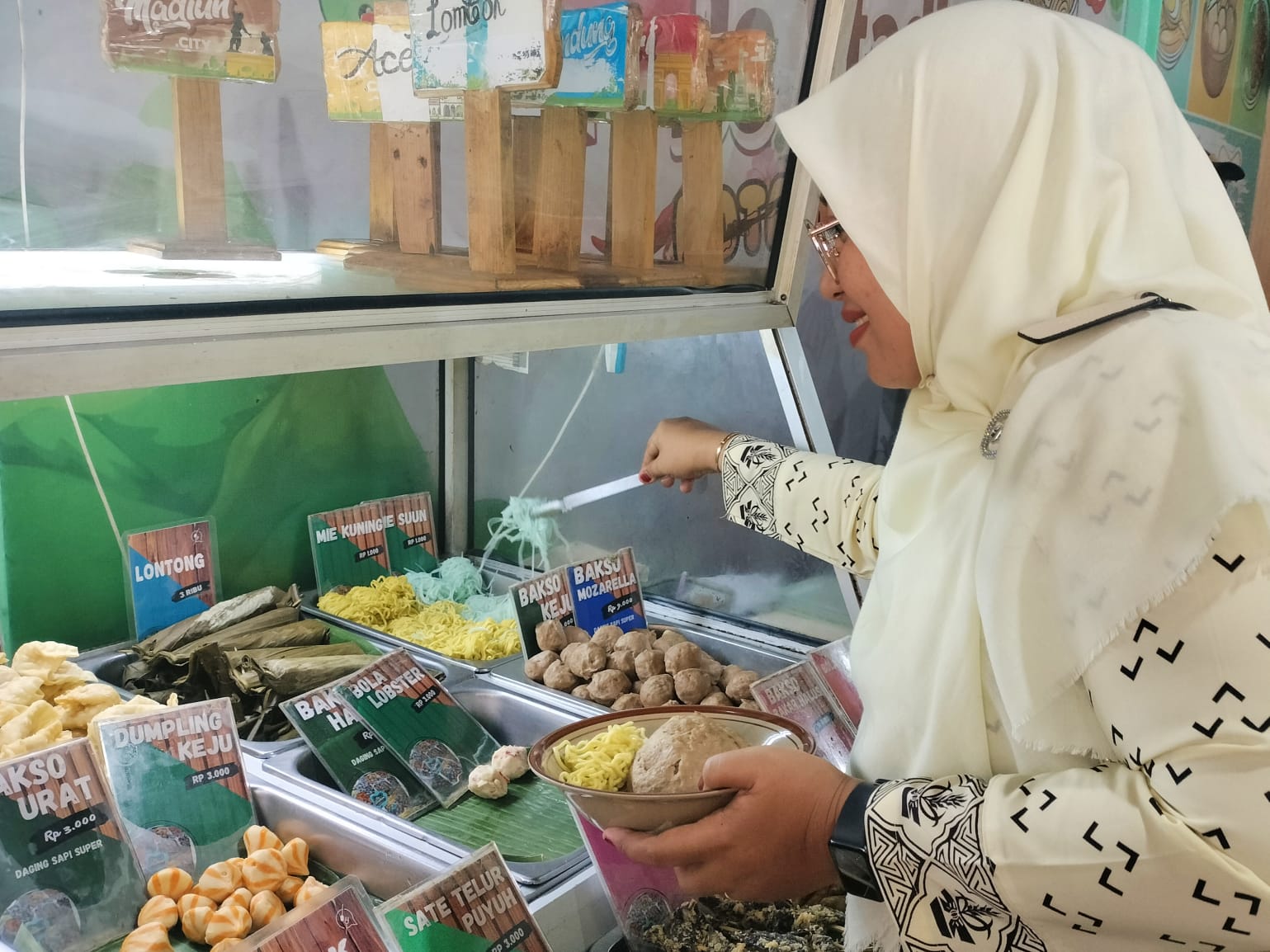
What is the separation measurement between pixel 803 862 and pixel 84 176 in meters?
1.03

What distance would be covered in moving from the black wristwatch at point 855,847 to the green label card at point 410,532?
185cm

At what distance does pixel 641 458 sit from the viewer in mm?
2736

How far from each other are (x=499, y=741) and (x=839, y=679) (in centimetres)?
71

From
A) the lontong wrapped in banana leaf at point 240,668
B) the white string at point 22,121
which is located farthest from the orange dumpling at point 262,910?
the white string at point 22,121

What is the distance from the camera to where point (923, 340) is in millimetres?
1161

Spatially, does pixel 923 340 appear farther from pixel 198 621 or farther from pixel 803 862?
pixel 198 621

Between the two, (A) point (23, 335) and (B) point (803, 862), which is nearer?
(A) point (23, 335)

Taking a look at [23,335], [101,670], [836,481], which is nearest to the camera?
[23,335]

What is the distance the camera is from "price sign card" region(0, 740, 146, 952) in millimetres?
1290

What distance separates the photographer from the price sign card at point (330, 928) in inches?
41.1

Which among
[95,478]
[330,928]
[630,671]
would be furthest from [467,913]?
[95,478]

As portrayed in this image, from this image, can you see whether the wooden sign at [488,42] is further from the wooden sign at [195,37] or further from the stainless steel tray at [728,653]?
the stainless steel tray at [728,653]

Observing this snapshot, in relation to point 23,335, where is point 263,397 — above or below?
A: below

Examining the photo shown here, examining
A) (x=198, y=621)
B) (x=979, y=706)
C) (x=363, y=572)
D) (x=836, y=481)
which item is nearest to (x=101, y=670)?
(x=198, y=621)
